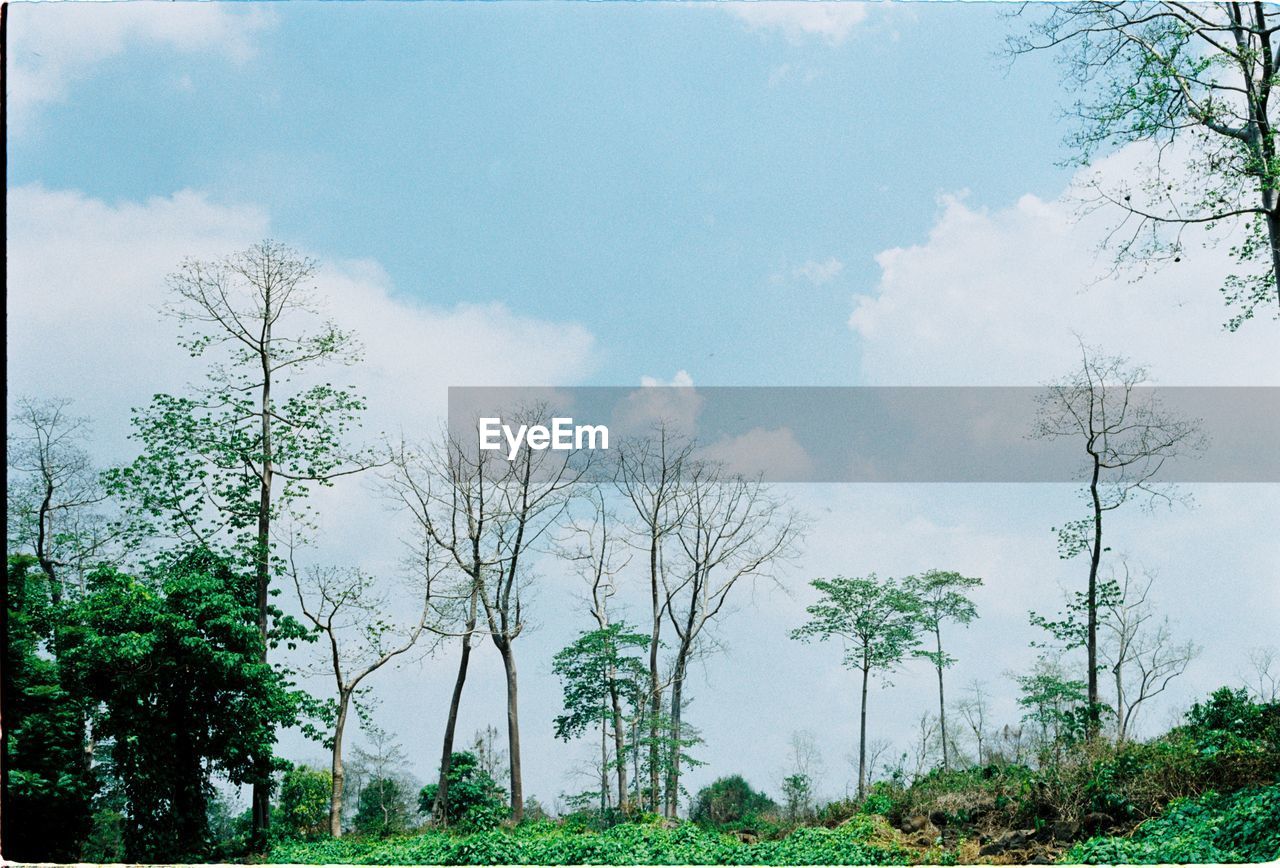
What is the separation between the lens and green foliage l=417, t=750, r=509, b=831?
47.5ft

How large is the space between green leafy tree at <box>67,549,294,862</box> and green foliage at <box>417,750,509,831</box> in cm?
306

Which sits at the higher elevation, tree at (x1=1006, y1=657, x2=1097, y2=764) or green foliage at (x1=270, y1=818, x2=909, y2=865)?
tree at (x1=1006, y1=657, x2=1097, y2=764)

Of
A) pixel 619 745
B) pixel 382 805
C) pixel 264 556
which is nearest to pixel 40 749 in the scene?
pixel 264 556

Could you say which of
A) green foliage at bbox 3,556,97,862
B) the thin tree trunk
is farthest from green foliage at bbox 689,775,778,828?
green foliage at bbox 3,556,97,862

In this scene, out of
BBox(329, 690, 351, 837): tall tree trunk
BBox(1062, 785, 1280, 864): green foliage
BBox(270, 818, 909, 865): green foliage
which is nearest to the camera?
BBox(1062, 785, 1280, 864): green foliage

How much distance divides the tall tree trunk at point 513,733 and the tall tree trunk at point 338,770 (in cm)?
235

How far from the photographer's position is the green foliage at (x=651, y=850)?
9.91m

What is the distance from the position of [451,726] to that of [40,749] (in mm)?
5286

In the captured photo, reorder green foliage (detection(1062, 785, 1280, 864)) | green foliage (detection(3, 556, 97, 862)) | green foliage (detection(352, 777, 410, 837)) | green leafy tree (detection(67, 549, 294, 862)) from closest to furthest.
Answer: green foliage (detection(1062, 785, 1280, 864)), green foliage (detection(3, 556, 97, 862)), green leafy tree (detection(67, 549, 294, 862)), green foliage (detection(352, 777, 410, 837))

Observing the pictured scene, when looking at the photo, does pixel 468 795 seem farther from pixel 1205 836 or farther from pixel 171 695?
pixel 1205 836

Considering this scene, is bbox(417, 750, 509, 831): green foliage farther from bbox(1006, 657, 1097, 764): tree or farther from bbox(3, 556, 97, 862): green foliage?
bbox(1006, 657, 1097, 764): tree

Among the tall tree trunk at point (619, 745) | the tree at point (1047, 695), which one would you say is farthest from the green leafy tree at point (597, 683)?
the tree at point (1047, 695)

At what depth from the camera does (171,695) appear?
1255cm

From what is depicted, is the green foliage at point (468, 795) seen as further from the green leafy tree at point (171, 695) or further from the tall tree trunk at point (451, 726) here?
the green leafy tree at point (171, 695)
